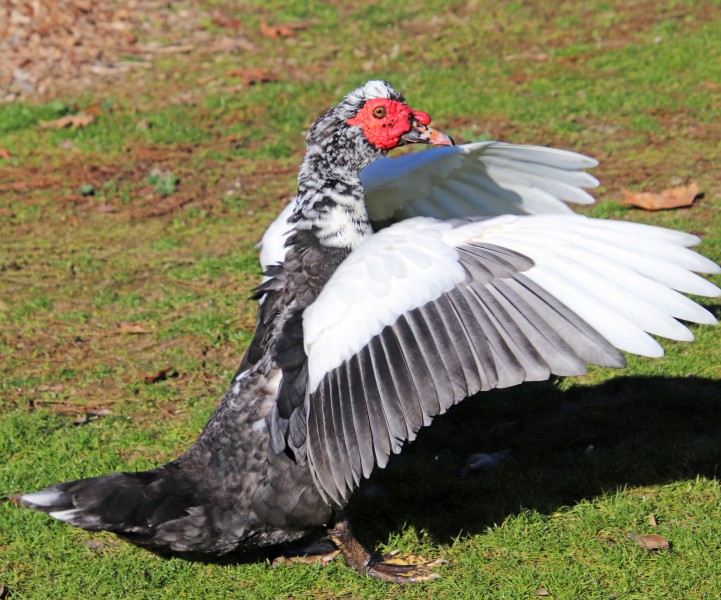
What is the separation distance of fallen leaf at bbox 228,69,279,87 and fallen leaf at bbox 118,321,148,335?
4.72 meters

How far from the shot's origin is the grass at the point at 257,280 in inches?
175

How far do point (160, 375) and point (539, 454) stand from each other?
246cm

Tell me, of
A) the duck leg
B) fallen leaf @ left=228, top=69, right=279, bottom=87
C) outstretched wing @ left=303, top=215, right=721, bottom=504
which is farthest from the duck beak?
fallen leaf @ left=228, top=69, right=279, bottom=87

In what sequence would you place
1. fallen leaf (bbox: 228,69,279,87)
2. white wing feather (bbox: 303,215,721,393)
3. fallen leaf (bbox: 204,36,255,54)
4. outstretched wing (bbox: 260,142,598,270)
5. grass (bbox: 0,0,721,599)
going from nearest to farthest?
white wing feather (bbox: 303,215,721,393), grass (bbox: 0,0,721,599), outstretched wing (bbox: 260,142,598,270), fallen leaf (bbox: 228,69,279,87), fallen leaf (bbox: 204,36,255,54)

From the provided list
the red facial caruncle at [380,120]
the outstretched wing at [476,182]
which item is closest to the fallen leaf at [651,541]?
the outstretched wing at [476,182]

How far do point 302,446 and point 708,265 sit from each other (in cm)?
176

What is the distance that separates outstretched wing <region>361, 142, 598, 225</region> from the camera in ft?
17.5

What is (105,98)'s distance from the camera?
34.5ft

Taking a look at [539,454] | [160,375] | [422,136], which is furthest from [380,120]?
[160,375]

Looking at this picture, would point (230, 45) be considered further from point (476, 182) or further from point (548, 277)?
point (548, 277)

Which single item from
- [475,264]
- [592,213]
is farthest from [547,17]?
[475,264]

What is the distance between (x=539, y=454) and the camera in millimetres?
5109

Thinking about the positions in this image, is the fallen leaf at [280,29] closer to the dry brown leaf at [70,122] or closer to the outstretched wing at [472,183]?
the dry brown leaf at [70,122]

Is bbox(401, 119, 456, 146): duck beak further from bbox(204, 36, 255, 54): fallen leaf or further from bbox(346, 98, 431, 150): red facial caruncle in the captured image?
bbox(204, 36, 255, 54): fallen leaf
